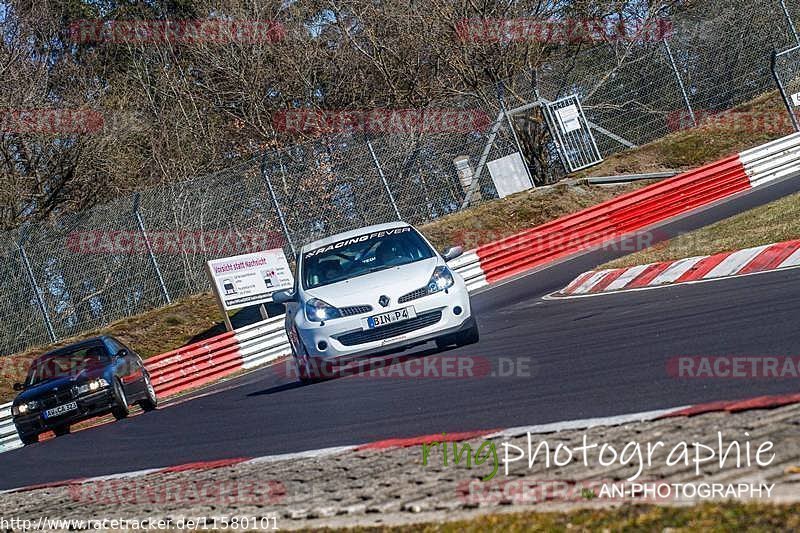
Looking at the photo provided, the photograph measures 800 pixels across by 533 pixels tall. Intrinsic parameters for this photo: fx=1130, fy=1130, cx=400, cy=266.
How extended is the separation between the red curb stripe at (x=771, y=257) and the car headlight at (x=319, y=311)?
4590mm

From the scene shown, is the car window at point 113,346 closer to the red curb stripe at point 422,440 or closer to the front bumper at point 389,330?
the front bumper at point 389,330

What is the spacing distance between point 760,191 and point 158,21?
24557 millimetres

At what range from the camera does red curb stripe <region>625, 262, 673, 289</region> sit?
1423 centimetres

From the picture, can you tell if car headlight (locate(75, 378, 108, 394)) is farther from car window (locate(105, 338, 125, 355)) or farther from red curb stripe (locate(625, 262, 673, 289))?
red curb stripe (locate(625, 262, 673, 289))

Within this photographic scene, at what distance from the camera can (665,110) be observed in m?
28.8

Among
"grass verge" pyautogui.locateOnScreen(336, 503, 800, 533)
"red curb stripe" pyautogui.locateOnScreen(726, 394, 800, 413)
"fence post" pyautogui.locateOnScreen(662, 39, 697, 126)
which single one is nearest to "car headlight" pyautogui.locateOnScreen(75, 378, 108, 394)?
"red curb stripe" pyautogui.locateOnScreen(726, 394, 800, 413)

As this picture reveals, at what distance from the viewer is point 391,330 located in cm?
1132

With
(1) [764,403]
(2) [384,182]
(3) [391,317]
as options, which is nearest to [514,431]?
(1) [764,403]

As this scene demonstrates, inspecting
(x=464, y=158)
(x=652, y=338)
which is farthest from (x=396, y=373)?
(x=464, y=158)

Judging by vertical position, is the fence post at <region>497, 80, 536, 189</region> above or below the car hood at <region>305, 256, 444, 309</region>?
above

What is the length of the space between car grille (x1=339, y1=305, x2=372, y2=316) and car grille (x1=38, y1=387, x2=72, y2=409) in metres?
5.68

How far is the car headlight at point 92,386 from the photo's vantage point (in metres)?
15.3

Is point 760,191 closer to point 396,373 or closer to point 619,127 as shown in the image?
point 619,127

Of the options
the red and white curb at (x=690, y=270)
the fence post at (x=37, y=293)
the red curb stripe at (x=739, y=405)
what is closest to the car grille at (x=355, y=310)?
the red and white curb at (x=690, y=270)
